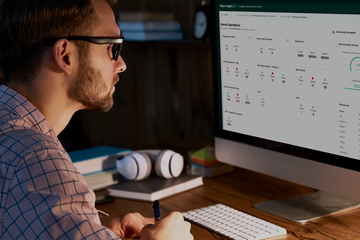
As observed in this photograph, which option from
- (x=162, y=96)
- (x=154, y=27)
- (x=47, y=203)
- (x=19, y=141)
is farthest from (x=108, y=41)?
(x=162, y=96)

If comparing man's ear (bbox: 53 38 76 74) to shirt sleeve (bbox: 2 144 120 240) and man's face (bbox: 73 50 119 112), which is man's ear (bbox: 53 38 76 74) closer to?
man's face (bbox: 73 50 119 112)

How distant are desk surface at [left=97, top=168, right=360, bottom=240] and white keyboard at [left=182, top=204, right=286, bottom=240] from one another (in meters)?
0.02

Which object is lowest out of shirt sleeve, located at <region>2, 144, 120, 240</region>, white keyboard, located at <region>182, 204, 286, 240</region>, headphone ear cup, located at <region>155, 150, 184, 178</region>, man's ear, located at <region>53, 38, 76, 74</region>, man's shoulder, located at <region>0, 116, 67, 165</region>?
white keyboard, located at <region>182, 204, 286, 240</region>

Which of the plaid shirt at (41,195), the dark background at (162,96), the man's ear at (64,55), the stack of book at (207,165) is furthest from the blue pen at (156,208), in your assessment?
the dark background at (162,96)

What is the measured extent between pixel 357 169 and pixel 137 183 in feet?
2.37

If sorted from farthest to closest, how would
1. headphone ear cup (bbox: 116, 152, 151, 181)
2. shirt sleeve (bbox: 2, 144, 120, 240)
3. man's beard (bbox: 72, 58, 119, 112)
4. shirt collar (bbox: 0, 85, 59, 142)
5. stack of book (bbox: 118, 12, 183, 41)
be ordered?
stack of book (bbox: 118, 12, 183, 41), headphone ear cup (bbox: 116, 152, 151, 181), man's beard (bbox: 72, 58, 119, 112), shirt collar (bbox: 0, 85, 59, 142), shirt sleeve (bbox: 2, 144, 120, 240)

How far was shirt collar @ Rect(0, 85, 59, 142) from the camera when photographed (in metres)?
0.96

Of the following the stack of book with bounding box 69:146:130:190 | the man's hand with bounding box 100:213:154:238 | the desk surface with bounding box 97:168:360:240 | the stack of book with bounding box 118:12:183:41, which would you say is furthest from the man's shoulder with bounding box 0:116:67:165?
the stack of book with bounding box 118:12:183:41

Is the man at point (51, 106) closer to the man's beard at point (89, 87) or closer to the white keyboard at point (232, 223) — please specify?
the man's beard at point (89, 87)

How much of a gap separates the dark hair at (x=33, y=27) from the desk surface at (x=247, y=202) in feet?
1.64

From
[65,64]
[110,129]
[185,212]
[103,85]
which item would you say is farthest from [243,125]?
[110,129]

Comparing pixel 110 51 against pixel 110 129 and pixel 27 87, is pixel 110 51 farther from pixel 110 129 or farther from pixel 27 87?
pixel 110 129

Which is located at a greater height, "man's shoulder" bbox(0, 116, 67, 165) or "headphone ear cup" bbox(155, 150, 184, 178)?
"man's shoulder" bbox(0, 116, 67, 165)

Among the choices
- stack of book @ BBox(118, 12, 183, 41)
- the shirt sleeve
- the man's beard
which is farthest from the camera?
stack of book @ BBox(118, 12, 183, 41)
